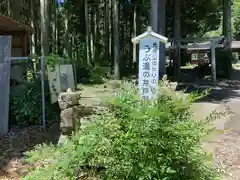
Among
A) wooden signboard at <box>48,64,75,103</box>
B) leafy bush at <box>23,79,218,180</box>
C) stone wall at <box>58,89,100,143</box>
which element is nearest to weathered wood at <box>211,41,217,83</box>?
wooden signboard at <box>48,64,75,103</box>

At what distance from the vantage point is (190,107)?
11.8 feet

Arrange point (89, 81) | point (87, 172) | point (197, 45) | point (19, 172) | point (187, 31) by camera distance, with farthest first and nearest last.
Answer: point (187, 31) < point (197, 45) < point (89, 81) < point (19, 172) < point (87, 172)

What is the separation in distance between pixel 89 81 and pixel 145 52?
28.7 ft

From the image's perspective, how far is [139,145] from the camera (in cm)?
310

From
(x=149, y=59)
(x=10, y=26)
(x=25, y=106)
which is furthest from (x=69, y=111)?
(x=10, y=26)

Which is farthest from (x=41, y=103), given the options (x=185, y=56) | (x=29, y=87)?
(x=185, y=56)

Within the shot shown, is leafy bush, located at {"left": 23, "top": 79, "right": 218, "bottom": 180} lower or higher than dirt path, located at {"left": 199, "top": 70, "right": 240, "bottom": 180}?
higher

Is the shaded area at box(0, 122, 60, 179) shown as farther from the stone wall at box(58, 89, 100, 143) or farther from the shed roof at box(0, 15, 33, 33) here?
the shed roof at box(0, 15, 33, 33)

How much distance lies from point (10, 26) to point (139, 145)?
9.21 meters

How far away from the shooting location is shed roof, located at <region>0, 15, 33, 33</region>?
10.4m

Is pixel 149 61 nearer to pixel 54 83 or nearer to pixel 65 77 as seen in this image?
pixel 54 83

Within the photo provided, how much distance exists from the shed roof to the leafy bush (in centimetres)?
746

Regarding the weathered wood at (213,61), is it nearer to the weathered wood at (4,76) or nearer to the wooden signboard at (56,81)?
the wooden signboard at (56,81)

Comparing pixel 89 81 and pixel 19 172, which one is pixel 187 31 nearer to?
pixel 89 81
